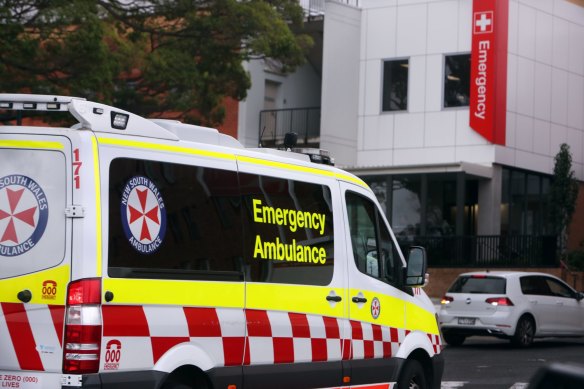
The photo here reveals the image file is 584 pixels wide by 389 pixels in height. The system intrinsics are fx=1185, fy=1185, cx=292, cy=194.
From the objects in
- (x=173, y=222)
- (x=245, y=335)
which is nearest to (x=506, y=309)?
(x=245, y=335)

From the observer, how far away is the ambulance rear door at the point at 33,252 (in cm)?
714

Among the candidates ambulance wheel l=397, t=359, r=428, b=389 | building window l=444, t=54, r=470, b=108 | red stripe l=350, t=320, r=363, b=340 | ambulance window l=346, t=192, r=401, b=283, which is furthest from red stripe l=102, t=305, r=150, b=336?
building window l=444, t=54, r=470, b=108

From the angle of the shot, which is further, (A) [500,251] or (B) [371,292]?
(A) [500,251]

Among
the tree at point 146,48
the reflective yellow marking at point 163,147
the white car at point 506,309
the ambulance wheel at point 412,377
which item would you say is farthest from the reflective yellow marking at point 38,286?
the white car at point 506,309

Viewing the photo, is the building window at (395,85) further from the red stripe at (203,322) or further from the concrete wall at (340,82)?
the red stripe at (203,322)

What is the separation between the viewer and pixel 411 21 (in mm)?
36781

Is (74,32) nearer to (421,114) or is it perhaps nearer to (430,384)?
(430,384)

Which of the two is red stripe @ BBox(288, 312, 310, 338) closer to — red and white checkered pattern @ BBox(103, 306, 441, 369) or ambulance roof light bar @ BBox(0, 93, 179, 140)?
red and white checkered pattern @ BBox(103, 306, 441, 369)

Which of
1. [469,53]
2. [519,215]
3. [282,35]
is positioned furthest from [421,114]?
[282,35]

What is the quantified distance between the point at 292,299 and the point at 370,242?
144cm

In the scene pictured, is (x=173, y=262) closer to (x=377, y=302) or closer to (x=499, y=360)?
(x=377, y=302)

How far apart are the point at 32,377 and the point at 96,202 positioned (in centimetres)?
113

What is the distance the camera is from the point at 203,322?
7.98 metres

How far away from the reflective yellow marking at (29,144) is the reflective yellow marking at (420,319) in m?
4.16
